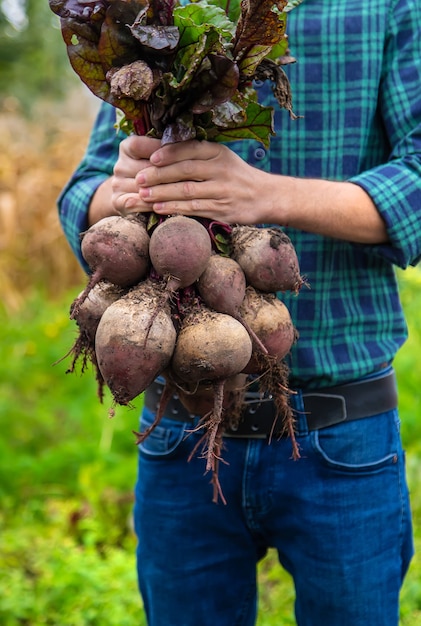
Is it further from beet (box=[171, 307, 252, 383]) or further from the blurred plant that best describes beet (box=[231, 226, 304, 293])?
the blurred plant

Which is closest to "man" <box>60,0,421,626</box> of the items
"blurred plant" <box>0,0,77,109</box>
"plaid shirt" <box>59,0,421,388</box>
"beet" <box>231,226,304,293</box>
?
"plaid shirt" <box>59,0,421,388</box>

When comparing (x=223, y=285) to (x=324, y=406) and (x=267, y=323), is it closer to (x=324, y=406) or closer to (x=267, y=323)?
(x=267, y=323)

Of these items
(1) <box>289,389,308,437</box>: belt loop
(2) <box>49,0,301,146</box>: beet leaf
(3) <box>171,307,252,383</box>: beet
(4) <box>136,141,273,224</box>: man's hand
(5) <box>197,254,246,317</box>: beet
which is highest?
(2) <box>49,0,301,146</box>: beet leaf

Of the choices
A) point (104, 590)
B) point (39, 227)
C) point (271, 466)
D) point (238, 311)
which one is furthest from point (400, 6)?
point (39, 227)

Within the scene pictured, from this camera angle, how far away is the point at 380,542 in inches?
65.6

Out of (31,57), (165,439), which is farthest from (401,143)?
(31,57)

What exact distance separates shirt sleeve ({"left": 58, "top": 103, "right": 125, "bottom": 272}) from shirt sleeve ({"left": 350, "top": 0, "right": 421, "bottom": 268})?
637mm

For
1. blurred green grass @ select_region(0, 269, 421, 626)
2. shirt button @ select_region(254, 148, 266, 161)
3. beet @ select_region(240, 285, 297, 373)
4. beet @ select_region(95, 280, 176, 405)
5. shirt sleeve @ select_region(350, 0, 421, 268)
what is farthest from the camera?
blurred green grass @ select_region(0, 269, 421, 626)

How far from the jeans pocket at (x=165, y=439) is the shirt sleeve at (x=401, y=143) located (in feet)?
2.07

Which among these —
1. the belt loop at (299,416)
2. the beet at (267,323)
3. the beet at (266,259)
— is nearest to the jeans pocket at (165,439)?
the belt loop at (299,416)

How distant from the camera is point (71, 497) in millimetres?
3703

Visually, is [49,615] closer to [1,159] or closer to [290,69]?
[290,69]

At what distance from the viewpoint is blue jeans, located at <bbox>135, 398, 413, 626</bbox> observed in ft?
5.39

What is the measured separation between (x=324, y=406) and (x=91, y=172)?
83 centimetres
